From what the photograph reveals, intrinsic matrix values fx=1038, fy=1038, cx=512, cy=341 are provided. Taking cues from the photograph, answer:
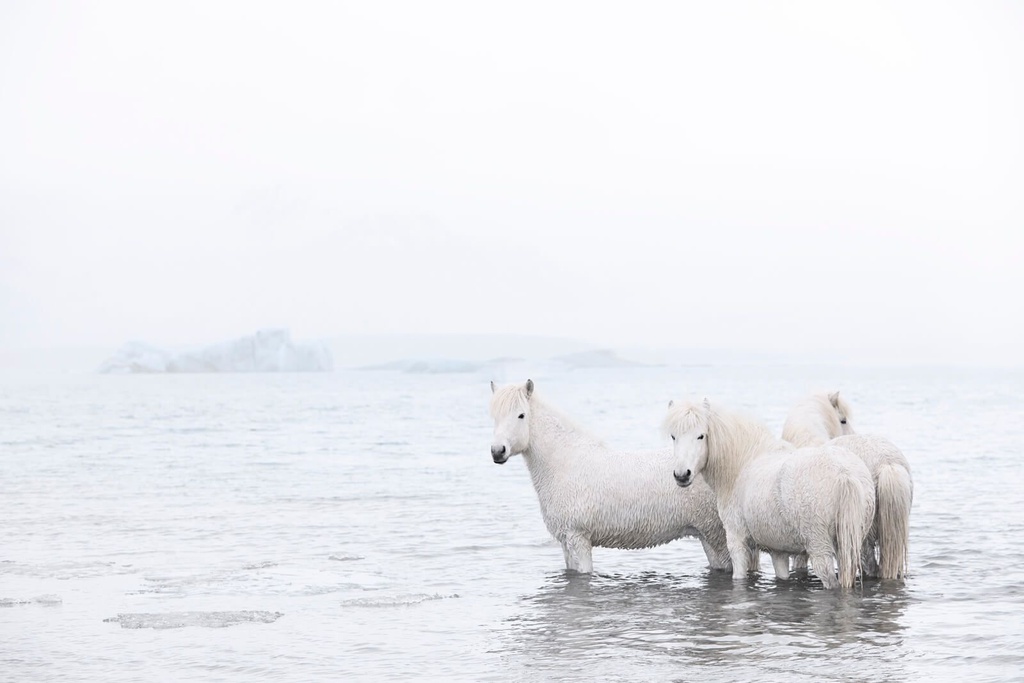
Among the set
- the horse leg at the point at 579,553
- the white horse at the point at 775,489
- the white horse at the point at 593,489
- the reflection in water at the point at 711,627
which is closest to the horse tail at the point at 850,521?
the white horse at the point at 775,489

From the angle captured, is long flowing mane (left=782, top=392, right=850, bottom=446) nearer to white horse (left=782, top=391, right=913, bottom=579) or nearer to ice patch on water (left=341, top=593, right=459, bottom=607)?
white horse (left=782, top=391, right=913, bottom=579)

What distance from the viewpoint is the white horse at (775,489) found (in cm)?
810

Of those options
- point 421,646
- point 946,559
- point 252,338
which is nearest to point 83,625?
point 421,646

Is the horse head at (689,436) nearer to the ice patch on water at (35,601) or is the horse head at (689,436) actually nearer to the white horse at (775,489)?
the white horse at (775,489)

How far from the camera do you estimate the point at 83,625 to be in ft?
27.2

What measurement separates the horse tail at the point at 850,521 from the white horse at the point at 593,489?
4.64ft

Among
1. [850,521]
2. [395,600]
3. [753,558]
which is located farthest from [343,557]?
[850,521]

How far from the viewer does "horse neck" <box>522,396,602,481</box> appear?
390 inches

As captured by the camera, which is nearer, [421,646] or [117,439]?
[421,646]

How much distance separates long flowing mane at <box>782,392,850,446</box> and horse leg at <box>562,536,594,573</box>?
88.1 inches

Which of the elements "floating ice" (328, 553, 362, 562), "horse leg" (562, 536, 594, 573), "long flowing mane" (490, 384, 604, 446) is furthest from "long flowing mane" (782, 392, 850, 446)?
"floating ice" (328, 553, 362, 562)

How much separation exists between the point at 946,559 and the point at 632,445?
1891 centimetres

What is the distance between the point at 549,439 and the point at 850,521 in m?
2.99

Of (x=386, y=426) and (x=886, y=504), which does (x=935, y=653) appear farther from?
(x=386, y=426)
